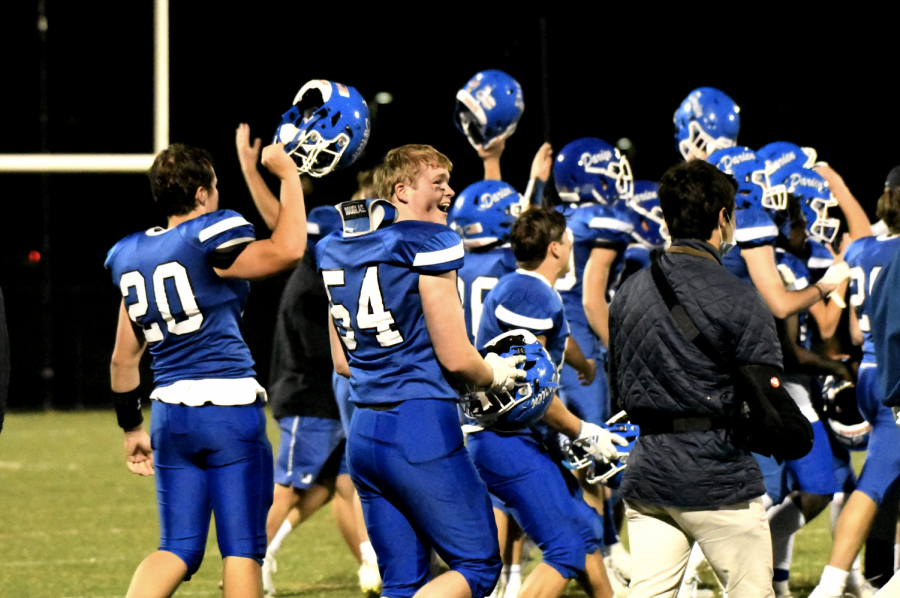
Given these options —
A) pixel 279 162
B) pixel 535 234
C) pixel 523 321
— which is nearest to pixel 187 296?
pixel 279 162

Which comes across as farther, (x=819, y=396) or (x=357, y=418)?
(x=819, y=396)

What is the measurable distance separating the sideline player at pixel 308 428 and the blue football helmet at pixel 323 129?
6.28 feet

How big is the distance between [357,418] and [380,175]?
2.59 ft

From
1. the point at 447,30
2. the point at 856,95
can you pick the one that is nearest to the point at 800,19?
the point at 856,95

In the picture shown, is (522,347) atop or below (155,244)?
below

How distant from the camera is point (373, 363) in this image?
12.7 feet

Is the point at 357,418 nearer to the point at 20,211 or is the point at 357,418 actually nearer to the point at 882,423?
the point at 882,423

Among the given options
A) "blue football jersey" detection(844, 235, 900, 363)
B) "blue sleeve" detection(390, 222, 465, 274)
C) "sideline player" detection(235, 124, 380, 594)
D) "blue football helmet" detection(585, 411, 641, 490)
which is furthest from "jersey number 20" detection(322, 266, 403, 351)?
"sideline player" detection(235, 124, 380, 594)

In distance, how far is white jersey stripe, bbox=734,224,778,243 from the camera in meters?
5.27

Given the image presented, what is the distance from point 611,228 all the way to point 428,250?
7.65 ft

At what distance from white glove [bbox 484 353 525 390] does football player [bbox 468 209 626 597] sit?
0.61 metres

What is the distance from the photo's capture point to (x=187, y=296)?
4.24 m

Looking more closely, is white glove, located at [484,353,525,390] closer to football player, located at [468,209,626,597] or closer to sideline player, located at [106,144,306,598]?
football player, located at [468,209,626,597]

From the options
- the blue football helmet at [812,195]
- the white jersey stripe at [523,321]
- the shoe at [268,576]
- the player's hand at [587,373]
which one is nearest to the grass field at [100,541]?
the shoe at [268,576]
